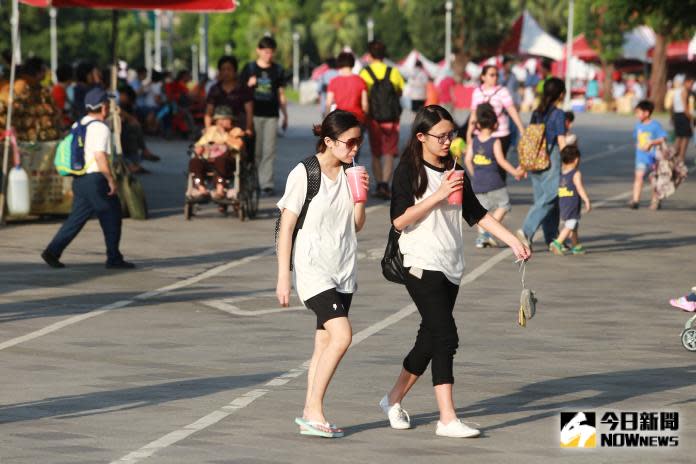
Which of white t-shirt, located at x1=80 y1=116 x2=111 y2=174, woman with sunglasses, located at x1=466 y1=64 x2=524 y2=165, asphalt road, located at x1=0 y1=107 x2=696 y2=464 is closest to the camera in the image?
asphalt road, located at x1=0 y1=107 x2=696 y2=464

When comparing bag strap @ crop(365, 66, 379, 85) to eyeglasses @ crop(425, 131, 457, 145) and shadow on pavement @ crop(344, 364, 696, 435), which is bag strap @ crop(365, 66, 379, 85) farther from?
eyeglasses @ crop(425, 131, 457, 145)

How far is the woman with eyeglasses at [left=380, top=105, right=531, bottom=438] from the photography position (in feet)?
26.6

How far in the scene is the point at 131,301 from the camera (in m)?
13.1

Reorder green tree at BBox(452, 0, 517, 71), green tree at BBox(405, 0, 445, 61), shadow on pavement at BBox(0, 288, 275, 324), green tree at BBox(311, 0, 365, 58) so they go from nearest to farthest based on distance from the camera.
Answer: shadow on pavement at BBox(0, 288, 275, 324)
green tree at BBox(452, 0, 517, 71)
green tree at BBox(405, 0, 445, 61)
green tree at BBox(311, 0, 365, 58)

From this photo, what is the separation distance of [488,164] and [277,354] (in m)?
6.43

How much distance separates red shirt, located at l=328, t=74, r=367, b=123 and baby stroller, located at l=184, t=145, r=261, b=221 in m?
1.81

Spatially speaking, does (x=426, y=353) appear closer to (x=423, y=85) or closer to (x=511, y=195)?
(x=511, y=195)

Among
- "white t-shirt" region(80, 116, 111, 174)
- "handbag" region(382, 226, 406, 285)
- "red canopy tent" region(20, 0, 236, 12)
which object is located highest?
"red canopy tent" region(20, 0, 236, 12)

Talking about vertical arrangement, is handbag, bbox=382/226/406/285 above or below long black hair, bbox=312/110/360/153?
below

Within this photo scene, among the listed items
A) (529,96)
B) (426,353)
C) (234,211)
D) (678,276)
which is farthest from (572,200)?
(529,96)

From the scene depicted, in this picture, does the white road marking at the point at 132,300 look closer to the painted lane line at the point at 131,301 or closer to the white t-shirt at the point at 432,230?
the painted lane line at the point at 131,301

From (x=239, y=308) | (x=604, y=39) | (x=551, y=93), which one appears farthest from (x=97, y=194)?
(x=604, y=39)

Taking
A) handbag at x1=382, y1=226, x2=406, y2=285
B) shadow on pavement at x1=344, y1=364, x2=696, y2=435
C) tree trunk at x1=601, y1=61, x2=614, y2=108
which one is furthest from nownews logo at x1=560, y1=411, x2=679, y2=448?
tree trunk at x1=601, y1=61, x2=614, y2=108

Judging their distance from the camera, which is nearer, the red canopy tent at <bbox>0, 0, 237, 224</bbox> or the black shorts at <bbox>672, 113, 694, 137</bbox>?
the red canopy tent at <bbox>0, 0, 237, 224</bbox>
